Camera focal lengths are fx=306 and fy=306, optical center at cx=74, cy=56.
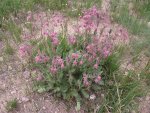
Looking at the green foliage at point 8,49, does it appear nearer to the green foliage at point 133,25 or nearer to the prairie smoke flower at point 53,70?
the prairie smoke flower at point 53,70

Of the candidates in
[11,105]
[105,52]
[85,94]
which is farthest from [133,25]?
[11,105]

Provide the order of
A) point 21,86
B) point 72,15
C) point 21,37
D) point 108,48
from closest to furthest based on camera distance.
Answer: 1. point 108,48
2. point 21,86
3. point 21,37
4. point 72,15

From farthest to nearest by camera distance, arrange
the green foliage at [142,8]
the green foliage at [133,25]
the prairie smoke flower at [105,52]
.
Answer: the green foliage at [142,8] < the green foliage at [133,25] < the prairie smoke flower at [105,52]

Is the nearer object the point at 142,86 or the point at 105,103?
the point at 105,103

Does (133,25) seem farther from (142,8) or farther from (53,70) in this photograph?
(53,70)

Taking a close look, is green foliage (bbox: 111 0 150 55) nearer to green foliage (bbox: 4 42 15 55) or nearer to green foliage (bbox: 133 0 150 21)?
green foliage (bbox: 133 0 150 21)

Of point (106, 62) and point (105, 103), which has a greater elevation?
point (106, 62)

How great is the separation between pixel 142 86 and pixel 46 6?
1891 millimetres

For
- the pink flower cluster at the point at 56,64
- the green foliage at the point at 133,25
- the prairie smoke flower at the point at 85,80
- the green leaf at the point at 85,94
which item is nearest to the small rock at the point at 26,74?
the pink flower cluster at the point at 56,64

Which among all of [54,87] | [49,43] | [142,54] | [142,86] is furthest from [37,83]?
[142,54]

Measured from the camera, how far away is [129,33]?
4.35 meters

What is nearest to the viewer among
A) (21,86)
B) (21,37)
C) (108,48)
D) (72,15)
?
(108,48)

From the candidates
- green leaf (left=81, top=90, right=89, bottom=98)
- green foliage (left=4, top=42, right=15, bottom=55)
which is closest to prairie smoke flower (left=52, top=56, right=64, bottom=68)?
green leaf (left=81, top=90, right=89, bottom=98)

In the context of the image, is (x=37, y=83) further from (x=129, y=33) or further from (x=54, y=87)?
(x=129, y=33)
